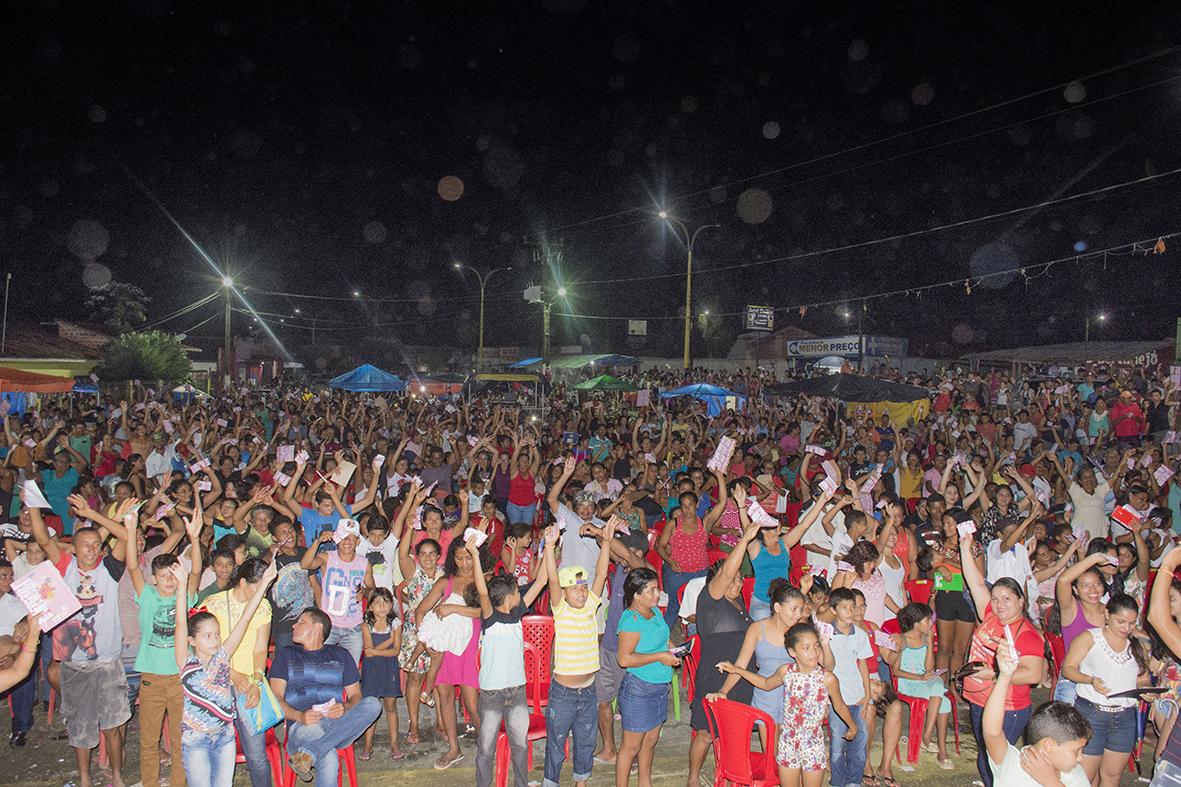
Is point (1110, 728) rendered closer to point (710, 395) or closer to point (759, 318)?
point (710, 395)

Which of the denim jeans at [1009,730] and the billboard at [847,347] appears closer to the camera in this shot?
the denim jeans at [1009,730]

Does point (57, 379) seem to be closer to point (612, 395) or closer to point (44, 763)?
point (44, 763)

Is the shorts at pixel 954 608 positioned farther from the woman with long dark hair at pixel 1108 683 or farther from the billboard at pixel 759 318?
the billboard at pixel 759 318

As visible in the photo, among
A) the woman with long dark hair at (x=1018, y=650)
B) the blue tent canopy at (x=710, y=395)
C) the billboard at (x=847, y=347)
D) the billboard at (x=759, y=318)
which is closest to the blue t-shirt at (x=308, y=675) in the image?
the woman with long dark hair at (x=1018, y=650)

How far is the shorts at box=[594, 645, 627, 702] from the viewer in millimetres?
5574

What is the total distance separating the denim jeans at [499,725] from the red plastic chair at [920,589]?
361 cm


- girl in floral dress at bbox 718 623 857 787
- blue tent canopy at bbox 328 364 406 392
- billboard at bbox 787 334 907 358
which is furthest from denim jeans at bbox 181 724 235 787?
billboard at bbox 787 334 907 358

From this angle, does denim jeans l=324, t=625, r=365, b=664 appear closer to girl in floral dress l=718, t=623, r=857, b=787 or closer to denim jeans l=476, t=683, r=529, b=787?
denim jeans l=476, t=683, r=529, b=787

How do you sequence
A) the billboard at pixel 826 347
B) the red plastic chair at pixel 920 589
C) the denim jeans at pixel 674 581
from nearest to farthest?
the red plastic chair at pixel 920 589
the denim jeans at pixel 674 581
the billboard at pixel 826 347

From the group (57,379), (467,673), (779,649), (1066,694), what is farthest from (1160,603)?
(57,379)

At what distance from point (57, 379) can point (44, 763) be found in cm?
1424

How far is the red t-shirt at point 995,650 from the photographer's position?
480 cm

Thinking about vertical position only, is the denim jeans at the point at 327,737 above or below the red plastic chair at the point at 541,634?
below

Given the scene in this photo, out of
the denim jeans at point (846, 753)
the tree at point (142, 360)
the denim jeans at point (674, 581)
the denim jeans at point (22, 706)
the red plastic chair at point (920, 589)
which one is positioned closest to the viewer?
the denim jeans at point (846, 753)
